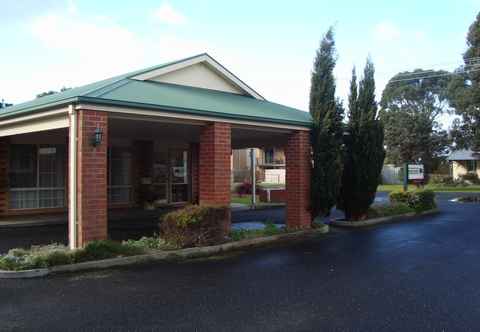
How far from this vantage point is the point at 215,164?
10172 mm

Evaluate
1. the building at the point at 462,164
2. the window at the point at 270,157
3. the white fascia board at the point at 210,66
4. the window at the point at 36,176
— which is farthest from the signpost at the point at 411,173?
the window at the point at 270,157

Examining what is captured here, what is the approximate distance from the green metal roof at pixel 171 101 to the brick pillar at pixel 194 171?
656cm

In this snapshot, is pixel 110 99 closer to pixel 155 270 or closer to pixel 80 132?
pixel 80 132

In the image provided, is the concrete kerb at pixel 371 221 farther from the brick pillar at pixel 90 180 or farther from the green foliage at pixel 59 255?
the brick pillar at pixel 90 180

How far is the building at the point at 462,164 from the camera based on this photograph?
142ft

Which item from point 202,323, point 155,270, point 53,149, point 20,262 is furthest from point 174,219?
point 53,149

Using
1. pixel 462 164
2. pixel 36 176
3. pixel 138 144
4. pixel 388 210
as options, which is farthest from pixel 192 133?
pixel 462 164

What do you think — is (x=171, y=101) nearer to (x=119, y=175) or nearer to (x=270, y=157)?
(x=119, y=175)

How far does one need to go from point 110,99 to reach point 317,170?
236 inches

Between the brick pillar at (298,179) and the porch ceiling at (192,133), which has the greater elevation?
the porch ceiling at (192,133)

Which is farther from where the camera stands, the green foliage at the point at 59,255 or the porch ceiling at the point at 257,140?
the porch ceiling at the point at 257,140

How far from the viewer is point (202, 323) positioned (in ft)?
16.5

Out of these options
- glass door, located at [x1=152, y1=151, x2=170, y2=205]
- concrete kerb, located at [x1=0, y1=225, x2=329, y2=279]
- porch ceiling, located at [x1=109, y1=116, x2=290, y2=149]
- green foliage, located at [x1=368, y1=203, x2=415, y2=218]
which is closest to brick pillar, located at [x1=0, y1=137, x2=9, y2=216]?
porch ceiling, located at [x1=109, y1=116, x2=290, y2=149]

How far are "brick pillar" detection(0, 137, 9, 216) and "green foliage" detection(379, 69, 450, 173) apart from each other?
34.7 metres
